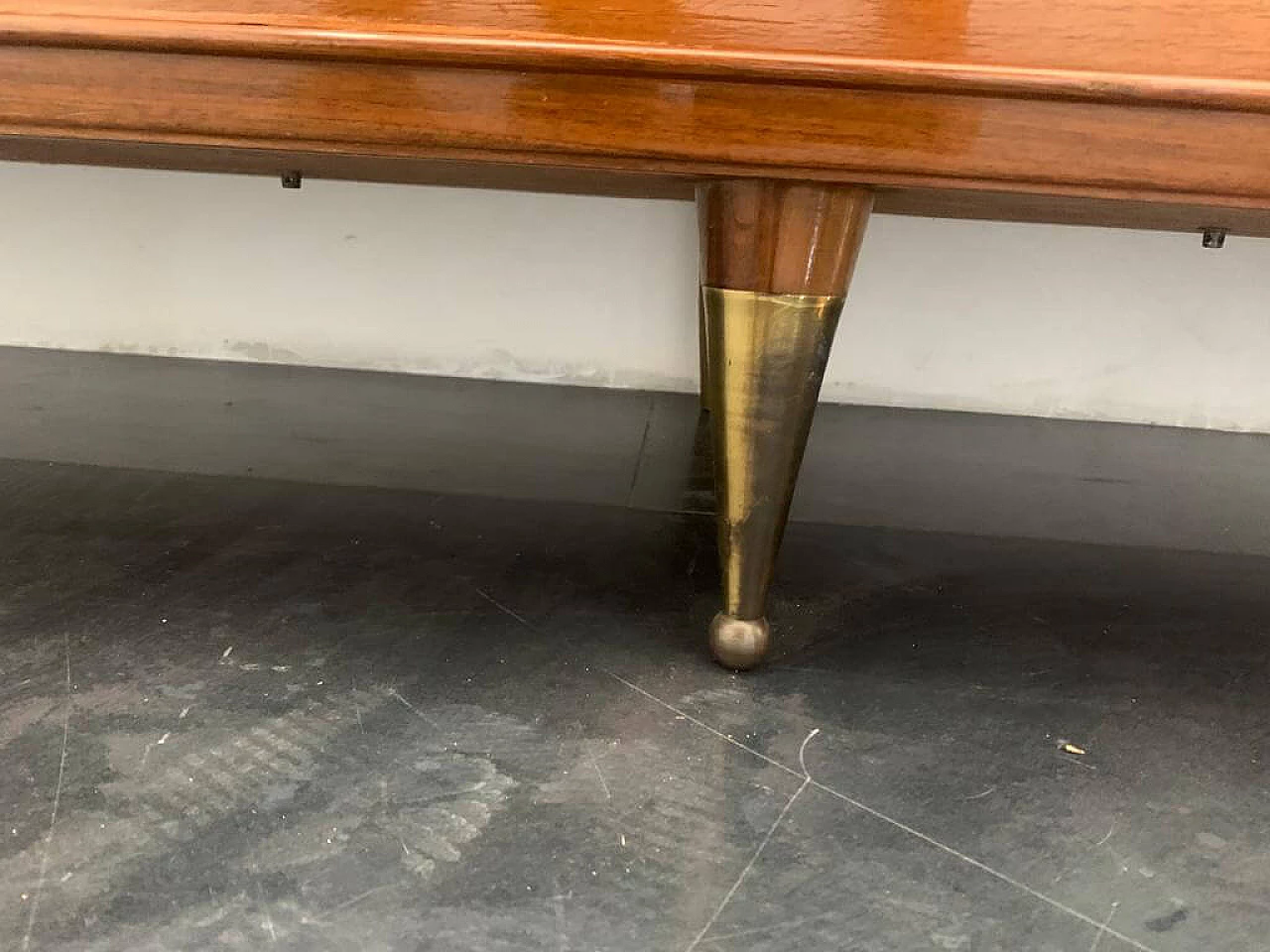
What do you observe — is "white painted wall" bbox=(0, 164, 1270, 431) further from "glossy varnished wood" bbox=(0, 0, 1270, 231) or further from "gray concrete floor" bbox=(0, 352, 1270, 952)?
"glossy varnished wood" bbox=(0, 0, 1270, 231)

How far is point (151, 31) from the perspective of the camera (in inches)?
21.0

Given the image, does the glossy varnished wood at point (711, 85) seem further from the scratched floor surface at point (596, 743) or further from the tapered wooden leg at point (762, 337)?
the scratched floor surface at point (596, 743)

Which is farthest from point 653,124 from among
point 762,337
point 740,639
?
point 740,639

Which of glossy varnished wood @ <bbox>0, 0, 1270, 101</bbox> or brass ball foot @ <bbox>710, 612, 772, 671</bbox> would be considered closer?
glossy varnished wood @ <bbox>0, 0, 1270, 101</bbox>

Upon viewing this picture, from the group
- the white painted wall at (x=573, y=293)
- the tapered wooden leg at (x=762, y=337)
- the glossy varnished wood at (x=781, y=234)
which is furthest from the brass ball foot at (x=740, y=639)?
the white painted wall at (x=573, y=293)

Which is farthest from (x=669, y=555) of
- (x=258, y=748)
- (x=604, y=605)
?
(x=258, y=748)

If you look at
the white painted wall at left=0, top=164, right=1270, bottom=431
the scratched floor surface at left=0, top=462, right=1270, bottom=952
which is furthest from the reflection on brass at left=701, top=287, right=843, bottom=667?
the white painted wall at left=0, top=164, right=1270, bottom=431

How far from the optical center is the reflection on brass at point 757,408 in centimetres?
62

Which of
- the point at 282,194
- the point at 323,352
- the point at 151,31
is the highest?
the point at 151,31

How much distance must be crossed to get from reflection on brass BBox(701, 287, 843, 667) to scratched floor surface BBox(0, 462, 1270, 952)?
0.11 m

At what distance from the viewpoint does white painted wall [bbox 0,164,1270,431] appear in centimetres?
130

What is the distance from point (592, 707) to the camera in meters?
0.69

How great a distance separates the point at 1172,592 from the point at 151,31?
3.01ft

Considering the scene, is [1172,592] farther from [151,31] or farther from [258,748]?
[151,31]
